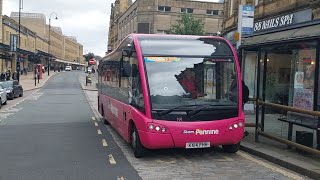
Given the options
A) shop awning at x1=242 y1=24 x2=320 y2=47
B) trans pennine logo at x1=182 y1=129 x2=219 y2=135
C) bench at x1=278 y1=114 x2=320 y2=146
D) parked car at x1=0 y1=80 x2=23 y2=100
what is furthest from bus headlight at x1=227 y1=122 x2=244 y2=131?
parked car at x1=0 y1=80 x2=23 y2=100

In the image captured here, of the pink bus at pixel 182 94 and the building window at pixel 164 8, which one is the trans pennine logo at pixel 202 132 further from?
the building window at pixel 164 8

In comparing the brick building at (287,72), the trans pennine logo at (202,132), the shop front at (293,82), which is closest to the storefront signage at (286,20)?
the brick building at (287,72)

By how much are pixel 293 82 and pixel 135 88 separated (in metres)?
4.44

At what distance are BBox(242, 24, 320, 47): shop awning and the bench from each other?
1.74 meters

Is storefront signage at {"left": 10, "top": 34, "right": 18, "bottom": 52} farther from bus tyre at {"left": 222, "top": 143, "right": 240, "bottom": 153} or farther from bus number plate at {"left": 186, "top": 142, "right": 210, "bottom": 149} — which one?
bus number plate at {"left": 186, "top": 142, "right": 210, "bottom": 149}

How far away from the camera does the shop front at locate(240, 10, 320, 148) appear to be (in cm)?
866

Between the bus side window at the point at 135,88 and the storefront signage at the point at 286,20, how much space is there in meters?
8.89

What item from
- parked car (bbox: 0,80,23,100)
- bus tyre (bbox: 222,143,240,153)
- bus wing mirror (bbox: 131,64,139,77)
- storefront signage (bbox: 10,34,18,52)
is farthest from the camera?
storefront signage (bbox: 10,34,18,52)

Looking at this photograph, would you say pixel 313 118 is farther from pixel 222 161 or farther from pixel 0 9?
pixel 0 9

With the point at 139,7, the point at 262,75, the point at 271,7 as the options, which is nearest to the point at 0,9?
the point at 139,7

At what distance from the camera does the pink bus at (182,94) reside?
8.41 metres

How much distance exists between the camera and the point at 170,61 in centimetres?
903

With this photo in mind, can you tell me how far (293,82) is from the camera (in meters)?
10.8

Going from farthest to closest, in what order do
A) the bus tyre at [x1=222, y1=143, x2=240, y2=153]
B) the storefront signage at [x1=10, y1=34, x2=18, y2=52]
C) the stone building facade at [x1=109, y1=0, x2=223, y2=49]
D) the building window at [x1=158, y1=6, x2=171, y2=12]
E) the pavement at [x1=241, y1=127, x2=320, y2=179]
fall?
1. the building window at [x1=158, y1=6, x2=171, y2=12]
2. the stone building facade at [x1=109, y1=0, x2=223, y2=49]
3. the storefront signage at [x1=10, y1=34, x2=18, y2=52]
4. the bus tyre at [x1=222, y1=143, x2=240, y2=153]
5. the pavement at [x1=241, y1=127, x2=320, y2=179]
